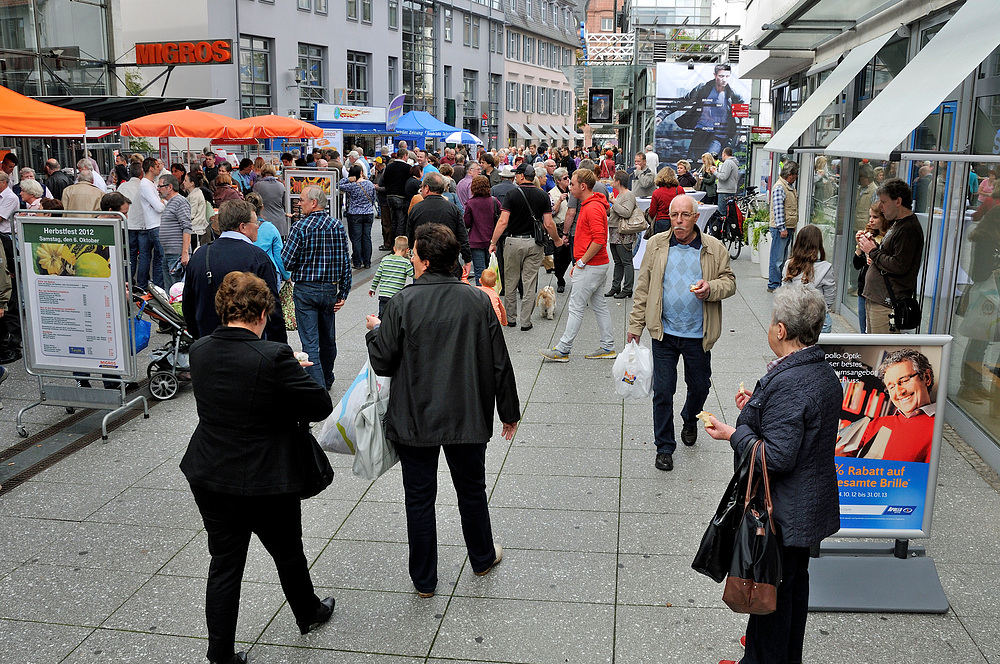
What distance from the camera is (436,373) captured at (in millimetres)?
4172

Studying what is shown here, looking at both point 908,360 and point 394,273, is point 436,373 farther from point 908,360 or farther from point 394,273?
point 394,273

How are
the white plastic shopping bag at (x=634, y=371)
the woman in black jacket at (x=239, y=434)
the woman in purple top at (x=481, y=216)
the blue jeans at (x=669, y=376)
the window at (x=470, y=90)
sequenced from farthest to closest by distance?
the window at (x=470, y=90) → the woman in purple top at (x=481, y=216) → the white plastic shopping bag at (x=634, y=371) → the blue jeans at (x=669, y=376) → the woman in black jacket at (x=239, y=434)

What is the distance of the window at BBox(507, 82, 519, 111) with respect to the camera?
67312 mm

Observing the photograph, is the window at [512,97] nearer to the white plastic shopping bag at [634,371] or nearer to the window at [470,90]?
the window at [470,90]

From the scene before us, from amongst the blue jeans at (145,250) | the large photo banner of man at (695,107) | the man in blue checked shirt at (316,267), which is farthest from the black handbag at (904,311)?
the large photo banner of man at (695,107)

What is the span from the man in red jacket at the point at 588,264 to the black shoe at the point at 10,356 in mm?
5675

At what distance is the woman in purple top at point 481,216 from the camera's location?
10859 millimetres

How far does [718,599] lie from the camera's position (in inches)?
175

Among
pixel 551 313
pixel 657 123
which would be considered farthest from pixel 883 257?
pixel 657 123

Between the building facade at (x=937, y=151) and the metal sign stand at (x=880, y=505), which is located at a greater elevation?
the building facade at (x=937, y=151)

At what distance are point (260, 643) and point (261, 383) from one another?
1.34m

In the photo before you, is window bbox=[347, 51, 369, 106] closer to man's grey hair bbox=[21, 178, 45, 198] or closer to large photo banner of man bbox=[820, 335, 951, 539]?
man's grey hair bbox=[21, 178, 45, 198]

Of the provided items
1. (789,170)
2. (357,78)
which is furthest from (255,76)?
(789,170)

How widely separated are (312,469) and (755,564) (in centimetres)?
186
